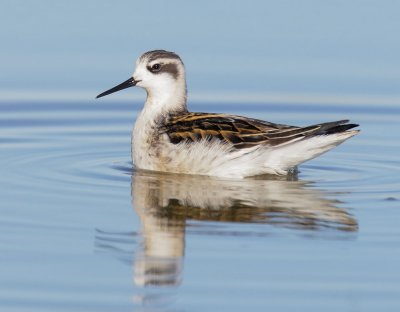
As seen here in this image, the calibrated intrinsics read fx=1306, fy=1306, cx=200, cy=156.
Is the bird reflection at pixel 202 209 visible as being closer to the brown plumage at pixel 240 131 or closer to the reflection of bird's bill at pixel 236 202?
the reflection of bird's bill at pixel 236 202

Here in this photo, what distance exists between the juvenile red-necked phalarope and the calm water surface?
182 mm

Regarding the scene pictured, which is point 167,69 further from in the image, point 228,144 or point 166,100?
point 228,144

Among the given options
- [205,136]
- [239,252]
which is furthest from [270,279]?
[205,136]

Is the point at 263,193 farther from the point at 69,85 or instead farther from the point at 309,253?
the point at 69,85

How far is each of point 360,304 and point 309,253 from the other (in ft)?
4.43

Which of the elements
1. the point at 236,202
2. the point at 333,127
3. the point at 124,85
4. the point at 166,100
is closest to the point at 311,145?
the point at 333,127

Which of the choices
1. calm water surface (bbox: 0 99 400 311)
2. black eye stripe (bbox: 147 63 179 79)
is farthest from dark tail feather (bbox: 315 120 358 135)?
black eye stripe (bbox: 147 63 179 79)

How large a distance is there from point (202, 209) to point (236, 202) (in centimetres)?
52

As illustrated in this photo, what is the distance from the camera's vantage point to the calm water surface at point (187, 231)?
1012 centimetres

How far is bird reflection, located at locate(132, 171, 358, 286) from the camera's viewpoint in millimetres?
11148

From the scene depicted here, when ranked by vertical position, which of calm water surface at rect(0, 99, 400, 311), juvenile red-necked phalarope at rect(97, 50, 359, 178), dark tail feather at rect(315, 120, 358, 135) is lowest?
calm water surface at rect(0, 99, 400, 311)

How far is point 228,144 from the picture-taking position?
1465 centimetres

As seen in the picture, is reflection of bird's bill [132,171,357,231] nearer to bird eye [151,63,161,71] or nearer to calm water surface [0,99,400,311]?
calm water surface [0,99,400,311]

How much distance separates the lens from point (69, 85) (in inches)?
752
